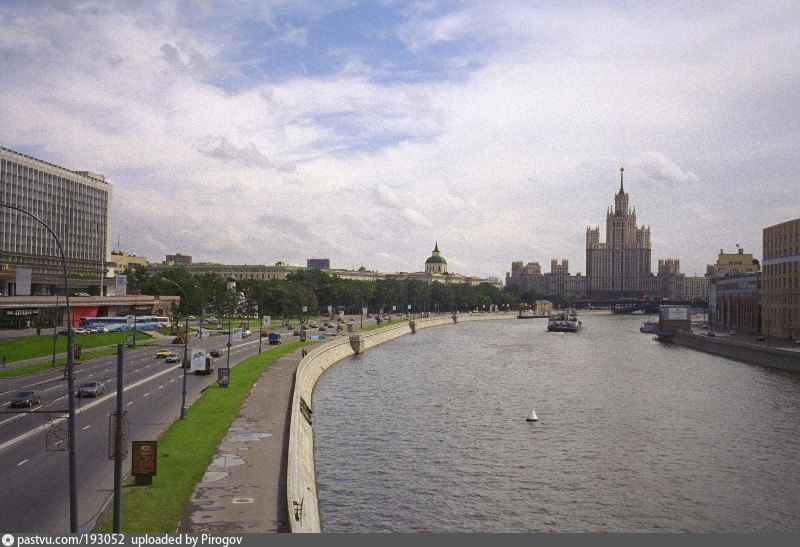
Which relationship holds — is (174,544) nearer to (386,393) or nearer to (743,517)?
(743,517)

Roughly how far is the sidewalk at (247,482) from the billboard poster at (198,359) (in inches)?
683

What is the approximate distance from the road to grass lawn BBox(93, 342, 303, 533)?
96 centimetres

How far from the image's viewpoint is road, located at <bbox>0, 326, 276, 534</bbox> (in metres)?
26.6

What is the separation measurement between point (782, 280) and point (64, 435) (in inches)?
4553

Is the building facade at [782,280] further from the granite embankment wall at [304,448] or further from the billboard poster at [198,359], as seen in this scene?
the billboard poster at [198,359]

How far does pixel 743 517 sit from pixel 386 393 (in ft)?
130

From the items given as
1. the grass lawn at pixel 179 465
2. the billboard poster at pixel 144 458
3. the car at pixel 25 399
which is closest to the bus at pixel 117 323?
the car at pixel 25 399

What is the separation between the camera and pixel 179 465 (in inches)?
1292

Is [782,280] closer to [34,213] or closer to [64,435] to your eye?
[64,435]

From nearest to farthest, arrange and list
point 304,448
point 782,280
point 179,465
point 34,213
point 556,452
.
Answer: point 179,465, point 304,448, point 556,452, point 782,280, point 34,213

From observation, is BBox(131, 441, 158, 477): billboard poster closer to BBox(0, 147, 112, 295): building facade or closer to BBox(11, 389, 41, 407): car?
BBox(11, 389, 41, 407): car

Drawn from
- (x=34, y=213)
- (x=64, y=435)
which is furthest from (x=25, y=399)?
(x=34, y=213)

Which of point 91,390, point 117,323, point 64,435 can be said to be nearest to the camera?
point 64,435

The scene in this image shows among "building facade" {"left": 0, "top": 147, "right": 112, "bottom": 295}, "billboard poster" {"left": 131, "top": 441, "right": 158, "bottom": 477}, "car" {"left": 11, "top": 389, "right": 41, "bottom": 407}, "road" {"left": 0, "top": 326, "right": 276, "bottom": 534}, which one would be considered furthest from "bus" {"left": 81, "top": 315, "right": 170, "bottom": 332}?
"billboard poster" {"left": 131, "top": 441, "right": 158, "bottom": 477}
